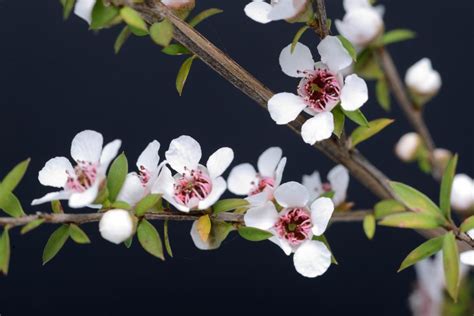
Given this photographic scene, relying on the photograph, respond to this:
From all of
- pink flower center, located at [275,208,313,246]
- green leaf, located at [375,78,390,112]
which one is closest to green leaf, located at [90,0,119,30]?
pink flower center, located at [275,208,313,246]

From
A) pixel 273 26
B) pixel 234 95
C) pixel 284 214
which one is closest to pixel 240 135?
pixel 234 95

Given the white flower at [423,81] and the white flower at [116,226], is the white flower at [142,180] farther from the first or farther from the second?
the white flower at [423,81]

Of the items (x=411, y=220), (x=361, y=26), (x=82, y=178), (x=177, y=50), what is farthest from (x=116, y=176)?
(x=361, y=26)

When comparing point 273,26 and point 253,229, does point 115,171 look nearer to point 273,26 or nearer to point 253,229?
point 253,229

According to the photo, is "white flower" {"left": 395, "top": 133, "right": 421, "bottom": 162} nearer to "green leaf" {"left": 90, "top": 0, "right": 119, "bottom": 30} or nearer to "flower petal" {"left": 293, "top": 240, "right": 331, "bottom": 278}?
"flower petal" {"left": 293, "top": 240, "right": 331, "bottom": 278}

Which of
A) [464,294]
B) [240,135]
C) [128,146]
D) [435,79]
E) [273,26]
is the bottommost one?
[464,294]
